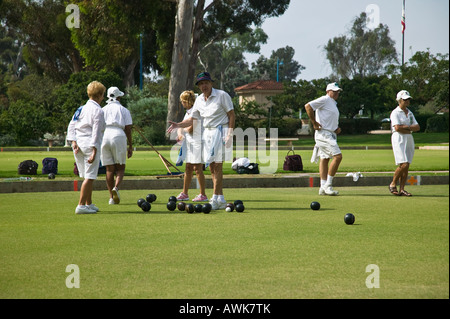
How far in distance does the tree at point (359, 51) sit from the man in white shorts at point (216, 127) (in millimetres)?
72064

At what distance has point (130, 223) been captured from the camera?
7.51 m

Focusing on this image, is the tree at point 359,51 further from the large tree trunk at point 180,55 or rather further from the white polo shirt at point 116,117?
the white polo shirt at point 116,117

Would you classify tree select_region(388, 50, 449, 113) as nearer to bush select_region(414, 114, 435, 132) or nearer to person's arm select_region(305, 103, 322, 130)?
bush select_region(414, 114, 435, 132)

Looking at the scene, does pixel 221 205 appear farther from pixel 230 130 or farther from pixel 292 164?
pixel 292 164

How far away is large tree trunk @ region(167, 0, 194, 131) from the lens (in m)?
29.2

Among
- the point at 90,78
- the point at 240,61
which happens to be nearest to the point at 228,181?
the point at 90,78

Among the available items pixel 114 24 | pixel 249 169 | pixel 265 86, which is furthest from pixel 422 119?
pixel 249 169

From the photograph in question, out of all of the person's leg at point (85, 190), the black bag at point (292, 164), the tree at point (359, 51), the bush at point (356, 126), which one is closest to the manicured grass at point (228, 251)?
the person's leg at point (85, 190)

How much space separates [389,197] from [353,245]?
503 centimetres

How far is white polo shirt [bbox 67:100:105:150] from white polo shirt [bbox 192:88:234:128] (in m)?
1.40

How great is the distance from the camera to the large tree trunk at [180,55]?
95.9ft

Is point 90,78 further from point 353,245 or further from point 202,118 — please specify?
point 353,245

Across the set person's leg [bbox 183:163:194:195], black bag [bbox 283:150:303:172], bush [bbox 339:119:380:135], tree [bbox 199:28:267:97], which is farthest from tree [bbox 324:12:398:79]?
person's leg [bbox 183:163:194:195]

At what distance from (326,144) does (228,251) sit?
588 centimetres
